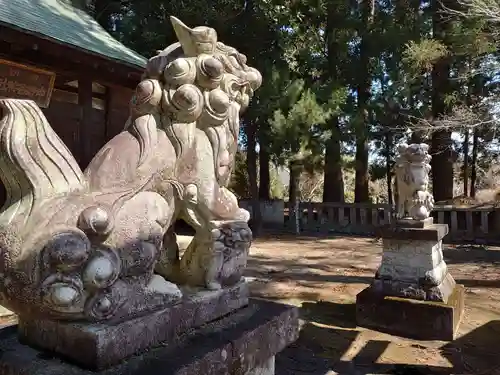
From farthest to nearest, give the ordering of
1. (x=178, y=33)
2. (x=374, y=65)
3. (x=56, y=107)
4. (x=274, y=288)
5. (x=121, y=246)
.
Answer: (x=374, y=65) → (x=56, y=107) → (x=274, y=288) → (x=178, y=33) → (x=121, y=246)

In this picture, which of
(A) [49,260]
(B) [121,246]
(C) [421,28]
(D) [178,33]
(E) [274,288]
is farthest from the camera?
(C) [421,28]

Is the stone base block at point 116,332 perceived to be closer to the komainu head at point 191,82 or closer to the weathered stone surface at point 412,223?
the komainu head at point 191,82

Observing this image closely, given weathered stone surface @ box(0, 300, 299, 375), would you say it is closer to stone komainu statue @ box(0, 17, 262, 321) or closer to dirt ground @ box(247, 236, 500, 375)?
stone komainu statue @ box(0, 17, 262, 321)

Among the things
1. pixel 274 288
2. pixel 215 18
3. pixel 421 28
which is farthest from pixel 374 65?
pixel 274 288

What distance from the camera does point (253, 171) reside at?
419 inches

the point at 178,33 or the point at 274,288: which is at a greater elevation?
the point at 178,33

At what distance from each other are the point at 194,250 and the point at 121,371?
56cm

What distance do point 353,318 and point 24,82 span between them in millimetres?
4736

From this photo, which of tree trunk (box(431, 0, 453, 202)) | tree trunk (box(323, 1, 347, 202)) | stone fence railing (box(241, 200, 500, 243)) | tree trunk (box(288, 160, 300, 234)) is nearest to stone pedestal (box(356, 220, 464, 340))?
stone fence railing (box(241, 200, 500, 243))

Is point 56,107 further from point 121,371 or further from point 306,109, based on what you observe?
point 121,371

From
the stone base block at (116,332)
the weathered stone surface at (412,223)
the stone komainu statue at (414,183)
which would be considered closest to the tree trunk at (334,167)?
the stone komainu statue at (414,183)

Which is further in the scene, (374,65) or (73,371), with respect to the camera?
(374,65)

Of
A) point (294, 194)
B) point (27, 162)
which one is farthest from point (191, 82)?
point (294, 194)

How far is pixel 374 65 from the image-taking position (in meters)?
11.0
